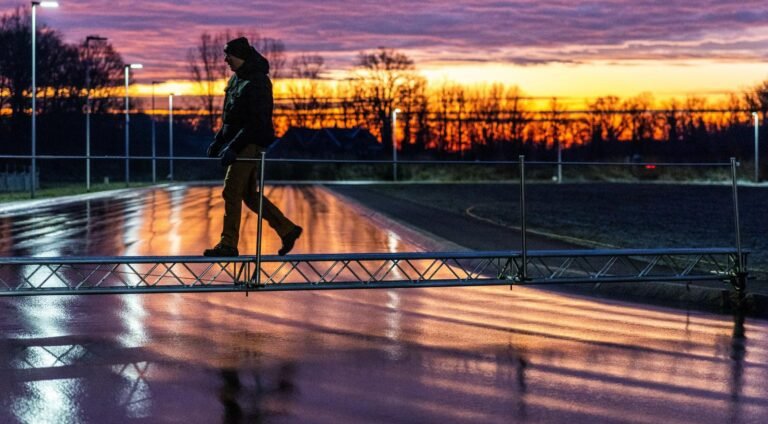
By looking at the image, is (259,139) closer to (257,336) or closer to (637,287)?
(257,336)

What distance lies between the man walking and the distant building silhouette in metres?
110

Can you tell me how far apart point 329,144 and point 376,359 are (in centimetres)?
12465

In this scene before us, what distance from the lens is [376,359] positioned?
28.1ft


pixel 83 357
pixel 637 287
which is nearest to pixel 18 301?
pixel 83 357

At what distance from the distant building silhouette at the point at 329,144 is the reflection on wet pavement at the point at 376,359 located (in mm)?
109330

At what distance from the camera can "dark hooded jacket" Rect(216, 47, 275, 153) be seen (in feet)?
34.7

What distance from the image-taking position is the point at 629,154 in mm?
130875

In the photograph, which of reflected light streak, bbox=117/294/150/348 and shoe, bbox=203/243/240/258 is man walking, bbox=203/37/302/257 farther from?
reflected light streak, bbox=117/294/150/348

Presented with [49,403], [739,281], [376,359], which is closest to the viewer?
[49,403]

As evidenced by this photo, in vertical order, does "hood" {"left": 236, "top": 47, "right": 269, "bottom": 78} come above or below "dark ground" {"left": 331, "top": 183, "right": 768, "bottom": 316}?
above

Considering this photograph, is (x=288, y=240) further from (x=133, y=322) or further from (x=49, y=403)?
(x=49, y=403)

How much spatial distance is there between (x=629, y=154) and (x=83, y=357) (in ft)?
414

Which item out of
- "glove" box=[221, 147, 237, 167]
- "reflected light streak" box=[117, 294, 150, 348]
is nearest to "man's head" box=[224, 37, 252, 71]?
"glove" box=[221, 147, 237, 167]

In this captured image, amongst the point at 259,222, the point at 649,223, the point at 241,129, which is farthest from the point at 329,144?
the point at 259,222
